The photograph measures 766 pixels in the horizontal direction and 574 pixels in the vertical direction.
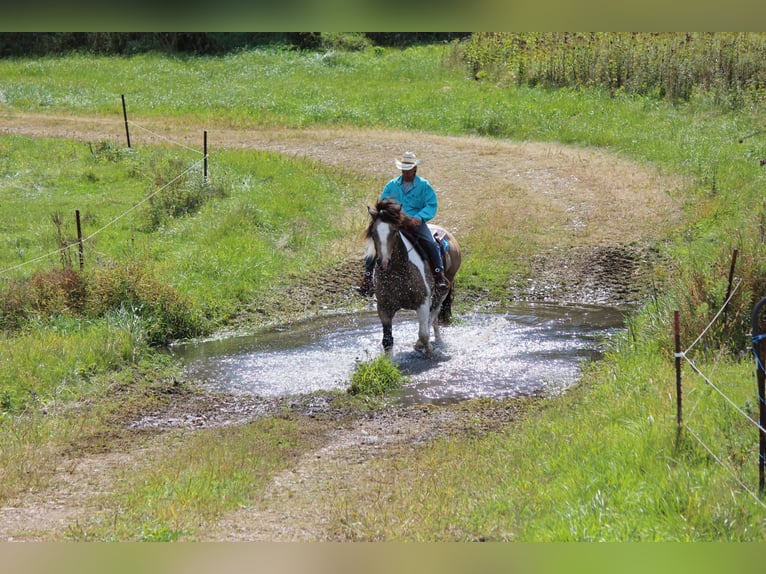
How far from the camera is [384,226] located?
11.1m

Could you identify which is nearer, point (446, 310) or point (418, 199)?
point (418, 199)

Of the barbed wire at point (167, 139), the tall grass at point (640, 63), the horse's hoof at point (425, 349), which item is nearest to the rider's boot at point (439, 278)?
the horse's hoof at point (425, 349)

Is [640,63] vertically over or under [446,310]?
over

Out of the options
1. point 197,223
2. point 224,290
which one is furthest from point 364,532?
point 197,223

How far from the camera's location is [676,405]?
736 cm

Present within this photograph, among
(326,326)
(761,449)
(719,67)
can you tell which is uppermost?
(719,67)

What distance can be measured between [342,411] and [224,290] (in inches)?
219

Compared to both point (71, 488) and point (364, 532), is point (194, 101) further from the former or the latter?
point (364, 532)

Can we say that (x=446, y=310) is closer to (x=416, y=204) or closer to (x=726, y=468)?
(x=416, y=204)

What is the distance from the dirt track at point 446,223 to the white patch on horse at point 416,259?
2673mm

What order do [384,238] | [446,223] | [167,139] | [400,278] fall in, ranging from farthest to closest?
[167,139], [446,223], [400,278], [384,238]

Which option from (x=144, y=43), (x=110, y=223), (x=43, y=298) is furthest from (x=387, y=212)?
(x=144, y=43)

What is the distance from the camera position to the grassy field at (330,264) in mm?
6184

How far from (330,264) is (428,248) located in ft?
15.3
